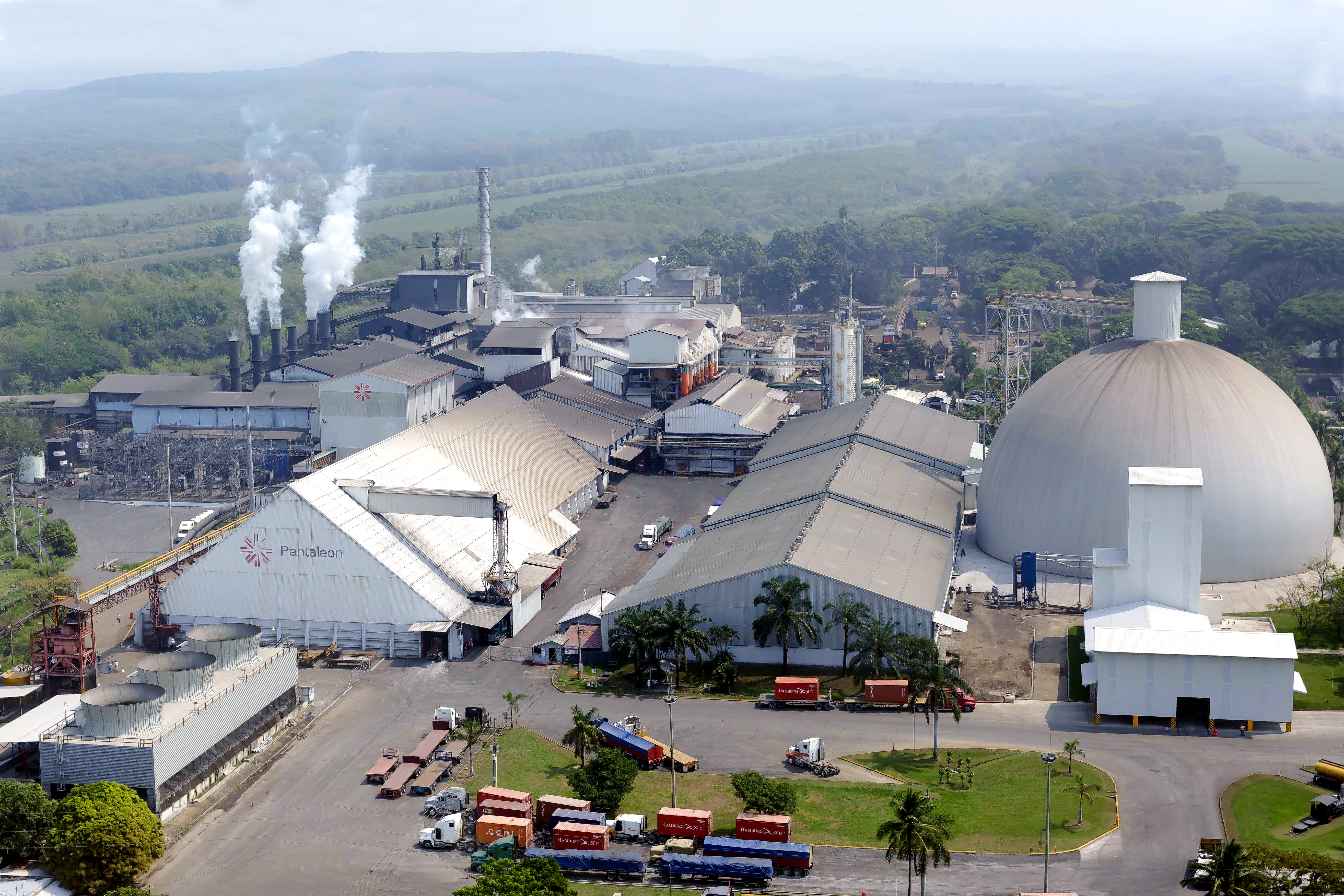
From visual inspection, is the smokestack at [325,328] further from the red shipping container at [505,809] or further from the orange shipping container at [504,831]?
the orange shipping container at [504,831]

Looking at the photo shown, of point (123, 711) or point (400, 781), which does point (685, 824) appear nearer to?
point (400, 781)

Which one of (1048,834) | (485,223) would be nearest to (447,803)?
(1048,834)

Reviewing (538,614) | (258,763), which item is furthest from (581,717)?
(538,614)

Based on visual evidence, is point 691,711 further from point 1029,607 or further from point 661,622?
point 1029,607

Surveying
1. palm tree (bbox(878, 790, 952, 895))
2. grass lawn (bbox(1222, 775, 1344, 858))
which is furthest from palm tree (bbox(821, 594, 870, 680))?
palm tree (bbox(878, 790, 952, 895))

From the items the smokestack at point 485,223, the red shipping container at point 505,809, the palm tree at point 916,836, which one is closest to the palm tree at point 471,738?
the red shipping container at point 505,809
